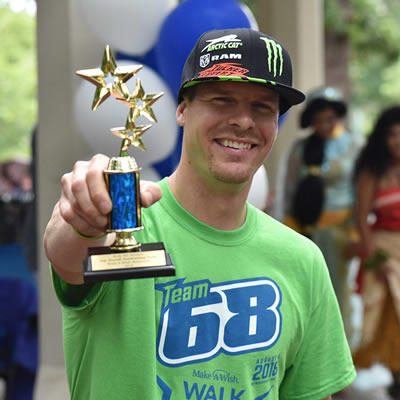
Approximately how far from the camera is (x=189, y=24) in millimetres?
3428

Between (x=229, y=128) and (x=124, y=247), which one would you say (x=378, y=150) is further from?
(x=124, y=247)

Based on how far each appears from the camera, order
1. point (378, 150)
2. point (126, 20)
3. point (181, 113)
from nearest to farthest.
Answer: point (181, 113) < point (126, 20) < point (378, 150)

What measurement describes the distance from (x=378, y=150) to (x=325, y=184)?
421 mm

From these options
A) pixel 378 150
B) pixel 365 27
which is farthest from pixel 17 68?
pixel 378 150

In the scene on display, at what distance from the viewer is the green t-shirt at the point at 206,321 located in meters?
1.57

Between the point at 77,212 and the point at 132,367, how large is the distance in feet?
1.39

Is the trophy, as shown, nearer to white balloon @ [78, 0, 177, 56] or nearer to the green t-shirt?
the green t-shirt

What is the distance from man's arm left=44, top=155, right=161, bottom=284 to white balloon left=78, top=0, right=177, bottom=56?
7.30ft

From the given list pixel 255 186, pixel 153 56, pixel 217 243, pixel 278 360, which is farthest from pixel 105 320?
pixel 153 56

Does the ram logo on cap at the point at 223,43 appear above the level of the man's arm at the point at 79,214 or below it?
above

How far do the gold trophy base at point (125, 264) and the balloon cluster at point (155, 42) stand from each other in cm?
189

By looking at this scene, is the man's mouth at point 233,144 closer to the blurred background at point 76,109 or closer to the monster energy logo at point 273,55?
the monster energy logo at point 273,55

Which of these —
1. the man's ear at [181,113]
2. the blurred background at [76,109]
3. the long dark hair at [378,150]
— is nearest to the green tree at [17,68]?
the blurred background at [76,109]

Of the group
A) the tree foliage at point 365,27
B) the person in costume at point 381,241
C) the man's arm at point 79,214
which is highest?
the tree foliage at point 365,27
